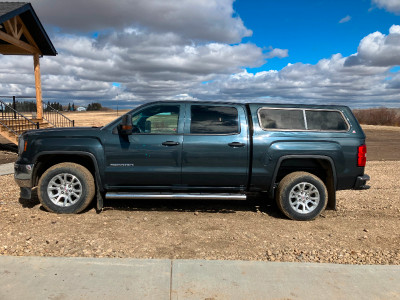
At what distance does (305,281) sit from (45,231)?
339cm

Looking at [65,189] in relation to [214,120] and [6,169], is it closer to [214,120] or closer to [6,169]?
[214,120]

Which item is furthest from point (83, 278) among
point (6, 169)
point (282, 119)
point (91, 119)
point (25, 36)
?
point (91, 119)

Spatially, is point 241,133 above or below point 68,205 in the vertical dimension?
above

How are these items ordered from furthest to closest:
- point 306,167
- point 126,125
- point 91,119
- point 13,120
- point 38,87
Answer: point 91,119 → point 38,87 → point 13,120 → point 306,167 → point 126,125

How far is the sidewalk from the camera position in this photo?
2873mm

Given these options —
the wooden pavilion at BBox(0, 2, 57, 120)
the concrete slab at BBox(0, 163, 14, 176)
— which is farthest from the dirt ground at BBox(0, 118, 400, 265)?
the wooden pavilion at BBox(0, 2, 57, 120)

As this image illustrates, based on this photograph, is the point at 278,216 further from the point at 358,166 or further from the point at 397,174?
the point at 397,174

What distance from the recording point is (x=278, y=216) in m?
5.25

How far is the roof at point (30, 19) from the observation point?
10836 millimetres

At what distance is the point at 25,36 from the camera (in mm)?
13320

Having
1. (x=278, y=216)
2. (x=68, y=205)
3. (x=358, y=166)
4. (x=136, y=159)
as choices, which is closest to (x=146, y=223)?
(x=136, y=159)

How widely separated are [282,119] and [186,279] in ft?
9.94

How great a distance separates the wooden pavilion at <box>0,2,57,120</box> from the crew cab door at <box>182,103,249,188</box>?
9.35 meters

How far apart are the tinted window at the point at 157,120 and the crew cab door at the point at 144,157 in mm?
44
